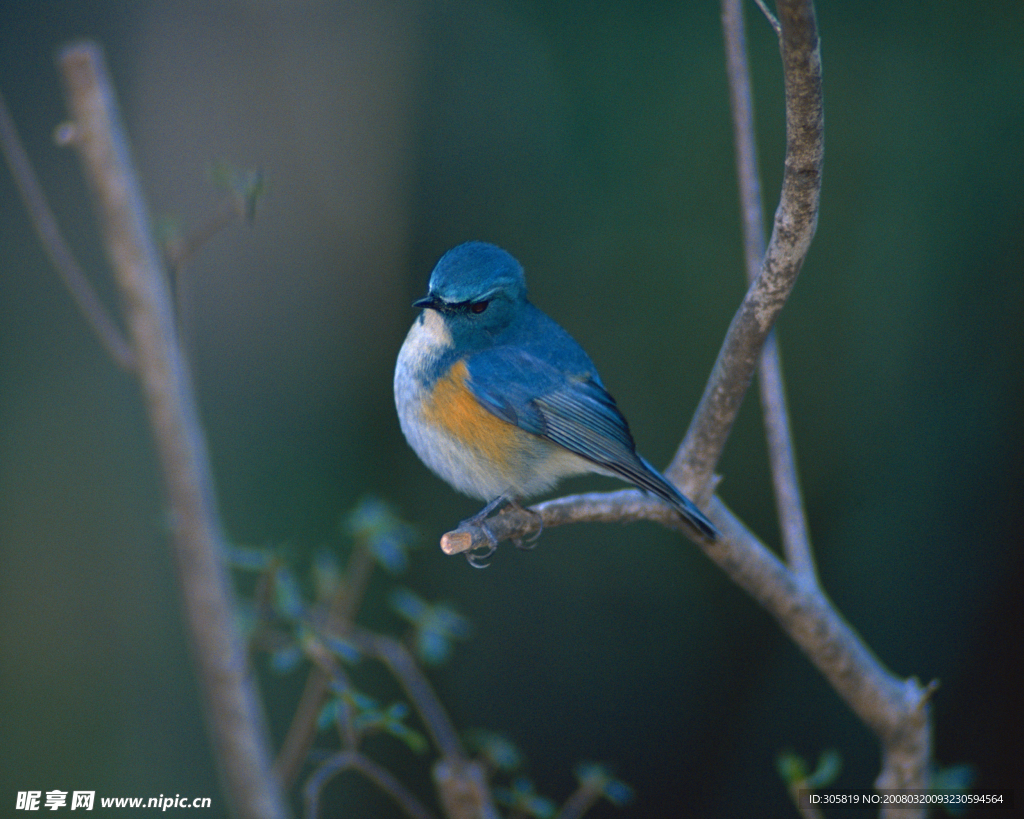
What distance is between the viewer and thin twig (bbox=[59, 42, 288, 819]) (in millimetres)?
1494

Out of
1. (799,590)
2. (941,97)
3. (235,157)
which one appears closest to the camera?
(799,590)

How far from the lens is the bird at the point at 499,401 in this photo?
2383 millimetres

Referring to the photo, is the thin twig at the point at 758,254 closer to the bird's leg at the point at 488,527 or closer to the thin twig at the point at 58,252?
the bird's leg at the point at 488,527

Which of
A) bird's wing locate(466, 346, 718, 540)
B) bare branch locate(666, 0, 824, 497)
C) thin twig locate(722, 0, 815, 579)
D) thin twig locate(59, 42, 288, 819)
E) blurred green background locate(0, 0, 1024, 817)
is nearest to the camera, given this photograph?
bare branch locate(666, 0, 824, 497)

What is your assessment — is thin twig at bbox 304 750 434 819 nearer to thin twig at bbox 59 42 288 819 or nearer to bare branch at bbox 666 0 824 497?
thin twig at bbox 59 42 288 819

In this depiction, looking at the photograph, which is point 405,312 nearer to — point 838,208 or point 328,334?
point 328,334

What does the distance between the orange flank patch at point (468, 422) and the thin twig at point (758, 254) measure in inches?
26.7

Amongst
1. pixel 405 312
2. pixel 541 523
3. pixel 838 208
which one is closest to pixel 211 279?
pixel 405 312

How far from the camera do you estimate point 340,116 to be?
3.49m

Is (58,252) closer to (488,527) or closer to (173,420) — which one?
(173,420)

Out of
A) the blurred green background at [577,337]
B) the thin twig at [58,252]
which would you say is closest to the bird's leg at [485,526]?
the thin twig at [58,252]

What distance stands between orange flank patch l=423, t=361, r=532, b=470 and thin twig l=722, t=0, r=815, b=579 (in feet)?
2.22

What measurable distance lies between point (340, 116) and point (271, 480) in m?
1.38

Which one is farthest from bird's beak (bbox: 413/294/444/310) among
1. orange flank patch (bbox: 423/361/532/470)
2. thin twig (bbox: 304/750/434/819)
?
thin twig (bbox: 304/750/434/819)
